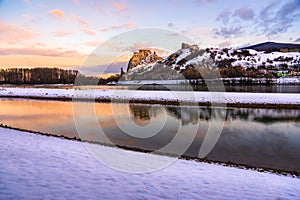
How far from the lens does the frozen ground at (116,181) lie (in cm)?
651

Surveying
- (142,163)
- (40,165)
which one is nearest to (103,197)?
(40,165)

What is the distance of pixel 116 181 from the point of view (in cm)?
763

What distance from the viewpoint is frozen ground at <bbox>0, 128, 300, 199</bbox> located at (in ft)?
21.4

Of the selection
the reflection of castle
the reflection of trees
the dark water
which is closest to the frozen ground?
the dark water

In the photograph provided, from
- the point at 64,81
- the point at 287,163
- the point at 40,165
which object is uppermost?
the point at 64,81

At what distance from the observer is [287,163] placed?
11.9 metres

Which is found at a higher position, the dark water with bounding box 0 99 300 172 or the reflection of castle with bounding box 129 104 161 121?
the reflection of castle with bounding box 129 104 161 121

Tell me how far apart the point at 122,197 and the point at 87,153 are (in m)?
5.40

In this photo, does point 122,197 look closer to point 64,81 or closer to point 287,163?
point 287,163

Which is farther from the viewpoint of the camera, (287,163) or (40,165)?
(287,163)

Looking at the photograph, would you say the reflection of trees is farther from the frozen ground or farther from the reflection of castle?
the frozen ground

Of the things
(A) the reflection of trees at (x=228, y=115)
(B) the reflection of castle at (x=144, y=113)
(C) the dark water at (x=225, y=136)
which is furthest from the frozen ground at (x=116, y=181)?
(B) the reflection of castle at (x=144, y=113)

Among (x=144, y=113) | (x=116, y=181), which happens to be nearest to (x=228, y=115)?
(x=144, y=113)

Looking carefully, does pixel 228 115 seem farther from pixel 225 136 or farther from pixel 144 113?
pixel 225 136
